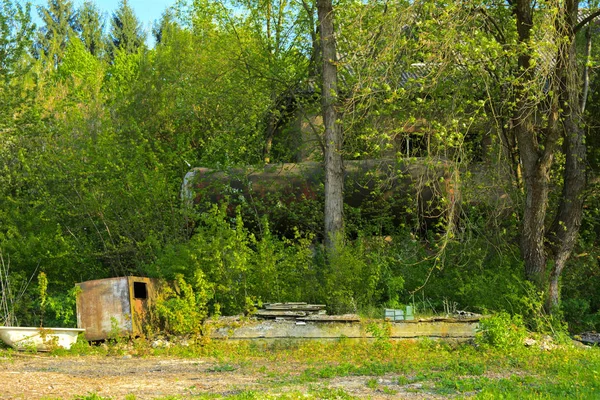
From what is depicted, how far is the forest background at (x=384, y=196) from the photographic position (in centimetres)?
1208

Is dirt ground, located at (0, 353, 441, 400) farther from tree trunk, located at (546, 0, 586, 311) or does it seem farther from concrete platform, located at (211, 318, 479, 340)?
tree trunk, located at (546, 0, 586, 311)

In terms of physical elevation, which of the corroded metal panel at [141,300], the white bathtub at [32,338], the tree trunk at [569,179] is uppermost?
the tree trunk at [569,179]

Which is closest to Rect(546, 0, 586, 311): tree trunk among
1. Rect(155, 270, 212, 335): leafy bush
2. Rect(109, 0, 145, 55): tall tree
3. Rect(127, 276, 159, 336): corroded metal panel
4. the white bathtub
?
Rect(155, 270, 212, 335): leafy bush

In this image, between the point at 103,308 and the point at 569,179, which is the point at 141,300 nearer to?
the point at 103,308

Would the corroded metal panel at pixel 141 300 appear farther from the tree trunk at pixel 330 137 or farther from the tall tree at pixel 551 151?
the tall tree at pixel 551 151

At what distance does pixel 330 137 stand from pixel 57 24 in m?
39.5

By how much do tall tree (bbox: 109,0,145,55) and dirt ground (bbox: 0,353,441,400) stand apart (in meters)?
41.9

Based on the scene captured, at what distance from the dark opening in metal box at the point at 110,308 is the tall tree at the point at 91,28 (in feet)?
127

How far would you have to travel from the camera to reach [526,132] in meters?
13.1

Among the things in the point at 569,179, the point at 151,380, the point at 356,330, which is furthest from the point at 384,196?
the point at 151,380

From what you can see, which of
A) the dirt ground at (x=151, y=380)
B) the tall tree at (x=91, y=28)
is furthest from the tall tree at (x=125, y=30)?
the dirt ground at (x=151, y=380)

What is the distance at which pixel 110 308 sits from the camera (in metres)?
12.8

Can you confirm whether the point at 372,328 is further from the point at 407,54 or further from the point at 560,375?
the point at 407,54

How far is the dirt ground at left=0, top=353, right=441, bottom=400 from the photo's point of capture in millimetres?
7996
